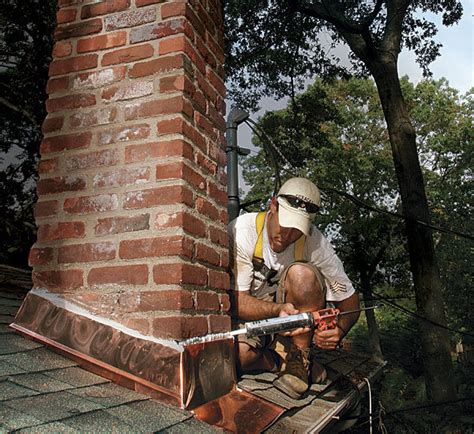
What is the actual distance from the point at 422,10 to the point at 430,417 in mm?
7724

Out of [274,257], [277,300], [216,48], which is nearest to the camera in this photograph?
[216,48]

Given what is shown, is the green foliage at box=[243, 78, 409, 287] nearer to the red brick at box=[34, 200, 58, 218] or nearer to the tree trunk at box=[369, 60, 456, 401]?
the tree trunk at box=[369, 60, 456, 401]

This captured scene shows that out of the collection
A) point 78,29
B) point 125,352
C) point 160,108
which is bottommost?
point 125,352

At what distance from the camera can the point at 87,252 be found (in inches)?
69.8

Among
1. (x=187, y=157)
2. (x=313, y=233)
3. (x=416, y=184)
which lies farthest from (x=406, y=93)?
(x=187, y=157)

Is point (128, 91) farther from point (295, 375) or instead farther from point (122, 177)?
point (295, 375)

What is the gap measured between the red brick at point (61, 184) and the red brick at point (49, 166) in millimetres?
40

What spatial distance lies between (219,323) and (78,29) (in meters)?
1.49

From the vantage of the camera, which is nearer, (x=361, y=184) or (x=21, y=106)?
(x=21, y=106)

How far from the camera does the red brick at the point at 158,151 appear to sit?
1.73 meters

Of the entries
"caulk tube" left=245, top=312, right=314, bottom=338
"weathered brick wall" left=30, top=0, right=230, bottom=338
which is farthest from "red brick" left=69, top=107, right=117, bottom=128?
"caulk tube" left=245, top=312, right=314, bottom=338

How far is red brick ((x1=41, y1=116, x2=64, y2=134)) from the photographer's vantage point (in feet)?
6.34

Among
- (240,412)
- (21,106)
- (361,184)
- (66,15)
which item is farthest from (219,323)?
(361,184)

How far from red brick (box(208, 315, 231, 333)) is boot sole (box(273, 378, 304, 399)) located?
1.79 feet
